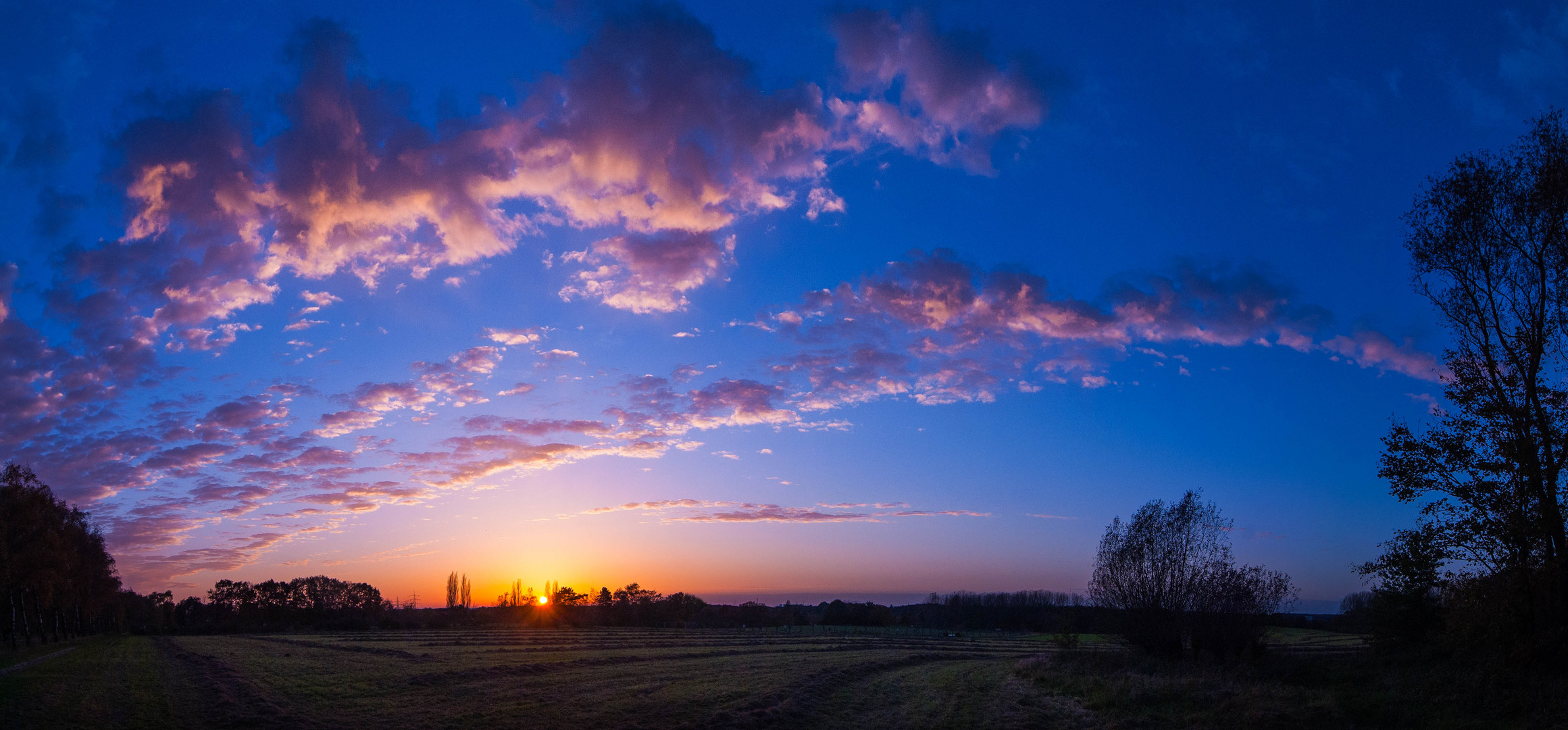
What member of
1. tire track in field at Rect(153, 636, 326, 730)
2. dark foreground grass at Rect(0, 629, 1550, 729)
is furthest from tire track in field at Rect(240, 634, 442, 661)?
tire track in field at Rect(153, 636, 326, 730)

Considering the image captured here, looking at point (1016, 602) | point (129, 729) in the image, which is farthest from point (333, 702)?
point (1016, 602)

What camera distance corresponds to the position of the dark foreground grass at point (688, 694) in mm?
20094

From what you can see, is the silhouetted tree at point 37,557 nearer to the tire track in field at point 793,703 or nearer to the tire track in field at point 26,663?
the tire track in field at point 26,663

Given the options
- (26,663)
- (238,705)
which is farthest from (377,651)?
(238,705)

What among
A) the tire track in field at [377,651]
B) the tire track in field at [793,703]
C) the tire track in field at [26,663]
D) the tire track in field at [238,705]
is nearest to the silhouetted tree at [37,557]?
the tire track in field at [26,663]

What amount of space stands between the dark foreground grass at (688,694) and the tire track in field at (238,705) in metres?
0.10

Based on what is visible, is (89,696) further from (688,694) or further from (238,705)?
(688,694)

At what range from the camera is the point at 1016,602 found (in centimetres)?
18188

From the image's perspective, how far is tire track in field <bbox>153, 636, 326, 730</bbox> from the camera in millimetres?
19377

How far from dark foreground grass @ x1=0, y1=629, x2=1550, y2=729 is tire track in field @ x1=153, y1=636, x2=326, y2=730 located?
0.10 metres

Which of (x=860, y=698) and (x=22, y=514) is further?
(x=22, y=514)

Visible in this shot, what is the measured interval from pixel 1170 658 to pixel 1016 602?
156 metres

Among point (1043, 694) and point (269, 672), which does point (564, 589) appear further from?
point (1043, 694)

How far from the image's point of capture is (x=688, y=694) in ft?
84.5
